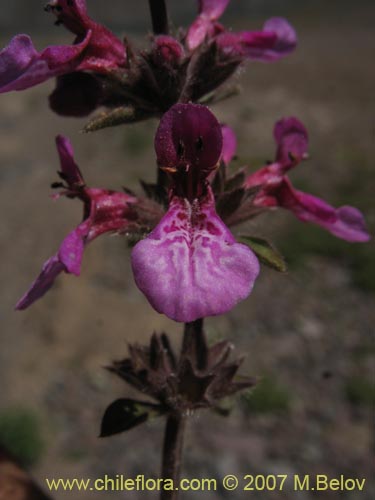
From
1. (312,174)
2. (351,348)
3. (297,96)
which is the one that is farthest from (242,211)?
(297,96)

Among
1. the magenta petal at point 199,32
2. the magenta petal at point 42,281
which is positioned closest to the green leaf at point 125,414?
the magenta petal at point 42,281

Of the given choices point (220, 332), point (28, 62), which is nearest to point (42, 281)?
point (28, 62)

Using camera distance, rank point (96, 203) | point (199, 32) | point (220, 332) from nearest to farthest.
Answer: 1. point (96, 203)
2. point (199, 32)
3. point (220, 332)

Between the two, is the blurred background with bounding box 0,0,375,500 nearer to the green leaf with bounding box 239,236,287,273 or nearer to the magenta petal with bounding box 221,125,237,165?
the magenta petal with bounding box 221,125,237,165

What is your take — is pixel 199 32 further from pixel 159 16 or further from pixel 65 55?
pixel 65 55

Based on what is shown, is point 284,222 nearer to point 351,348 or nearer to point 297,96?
point 351,348

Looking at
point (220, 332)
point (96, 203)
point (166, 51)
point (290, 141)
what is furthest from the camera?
point (220, 332)
